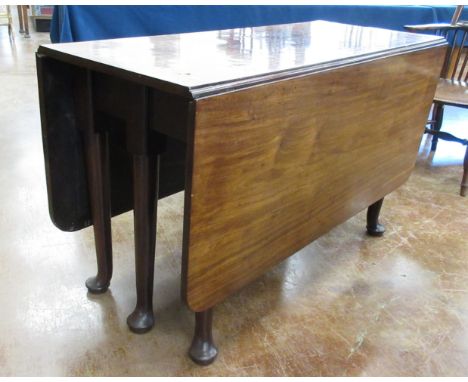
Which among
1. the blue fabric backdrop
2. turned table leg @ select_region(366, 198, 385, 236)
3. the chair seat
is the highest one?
the blue fabric backdrop

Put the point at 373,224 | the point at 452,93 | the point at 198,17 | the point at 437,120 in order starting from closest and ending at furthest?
1. the point at 373,224
2. the point at 452,93
3. the point at 198,17
4. the point at 437,120

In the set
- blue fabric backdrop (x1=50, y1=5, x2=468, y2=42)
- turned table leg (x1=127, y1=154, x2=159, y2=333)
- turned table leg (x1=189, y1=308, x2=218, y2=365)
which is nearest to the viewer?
turned table leg (x1=127, y1=154, x2=159, y2=333)

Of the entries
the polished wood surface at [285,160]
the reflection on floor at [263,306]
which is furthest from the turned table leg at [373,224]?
the polished wood surface at [285,160]

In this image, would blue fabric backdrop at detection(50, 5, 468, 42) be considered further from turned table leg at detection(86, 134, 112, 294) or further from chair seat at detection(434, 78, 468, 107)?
turned table leg at detection(86, 134, 112, 294)

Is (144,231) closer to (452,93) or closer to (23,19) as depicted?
(452,93)

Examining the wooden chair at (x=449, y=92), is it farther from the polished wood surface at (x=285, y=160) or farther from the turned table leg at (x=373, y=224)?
the polished wood surface at (x=285, y=160)

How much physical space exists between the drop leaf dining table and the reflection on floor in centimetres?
9

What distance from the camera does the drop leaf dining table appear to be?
0.94m

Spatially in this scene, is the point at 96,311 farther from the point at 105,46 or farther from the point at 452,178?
the point at 452,178

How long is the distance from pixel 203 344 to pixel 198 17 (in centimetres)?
194

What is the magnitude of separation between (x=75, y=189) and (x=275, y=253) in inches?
22.9

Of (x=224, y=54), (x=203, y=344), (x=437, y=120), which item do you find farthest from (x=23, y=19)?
(x=203, y=344)

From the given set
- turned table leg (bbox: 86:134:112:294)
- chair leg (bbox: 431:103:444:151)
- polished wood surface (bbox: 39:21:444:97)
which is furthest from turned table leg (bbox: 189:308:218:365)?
chair leg (bbox: 431:103:444:151)

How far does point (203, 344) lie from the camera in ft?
4.11
